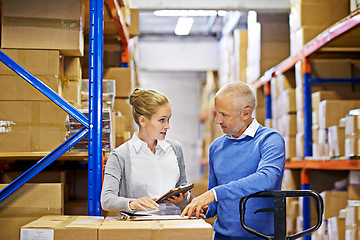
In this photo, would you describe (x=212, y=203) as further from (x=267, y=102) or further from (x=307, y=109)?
(x=267, y=102)

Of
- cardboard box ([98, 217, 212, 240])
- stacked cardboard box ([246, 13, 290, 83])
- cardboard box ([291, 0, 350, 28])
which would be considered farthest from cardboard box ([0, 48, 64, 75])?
stacked cardboard box ([246, 13, 290, 83])

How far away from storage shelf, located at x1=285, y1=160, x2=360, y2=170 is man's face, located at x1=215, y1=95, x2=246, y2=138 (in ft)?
5.59

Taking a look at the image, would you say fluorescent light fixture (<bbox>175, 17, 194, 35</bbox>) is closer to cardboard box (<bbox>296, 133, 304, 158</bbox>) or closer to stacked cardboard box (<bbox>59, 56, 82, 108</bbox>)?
cardboard box (<bbox>296, 133, 304, 158</bbox>)

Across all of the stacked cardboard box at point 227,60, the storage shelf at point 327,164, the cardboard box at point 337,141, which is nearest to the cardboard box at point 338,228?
the storage shelf at point 327,164

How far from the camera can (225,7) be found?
6910 millimetres

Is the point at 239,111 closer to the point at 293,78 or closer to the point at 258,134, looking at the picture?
the point at 258,134

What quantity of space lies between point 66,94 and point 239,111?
1241 millimetres

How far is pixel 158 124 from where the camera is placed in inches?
121

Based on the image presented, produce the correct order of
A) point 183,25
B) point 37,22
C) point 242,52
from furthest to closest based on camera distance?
point 183,25 → point 242,52 → point 37,22

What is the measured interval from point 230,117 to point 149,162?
57 cm

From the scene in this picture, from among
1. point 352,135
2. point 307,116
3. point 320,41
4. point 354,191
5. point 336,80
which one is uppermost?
point 320,41

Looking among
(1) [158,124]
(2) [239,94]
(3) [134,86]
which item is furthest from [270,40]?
(1) [158,124]

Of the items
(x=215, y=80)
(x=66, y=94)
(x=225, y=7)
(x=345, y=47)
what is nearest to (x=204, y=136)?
(x=215, y=80)

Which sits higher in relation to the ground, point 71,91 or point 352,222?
point 71,91
